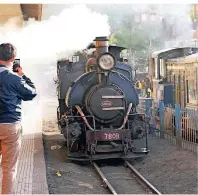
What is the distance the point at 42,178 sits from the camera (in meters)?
6.52

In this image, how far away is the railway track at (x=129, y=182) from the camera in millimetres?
6664

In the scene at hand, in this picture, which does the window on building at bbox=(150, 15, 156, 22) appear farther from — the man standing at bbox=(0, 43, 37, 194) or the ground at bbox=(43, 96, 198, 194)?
the man standing at bbox=(0, 43, 37, 194)

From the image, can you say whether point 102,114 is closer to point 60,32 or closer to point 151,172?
point 151,172

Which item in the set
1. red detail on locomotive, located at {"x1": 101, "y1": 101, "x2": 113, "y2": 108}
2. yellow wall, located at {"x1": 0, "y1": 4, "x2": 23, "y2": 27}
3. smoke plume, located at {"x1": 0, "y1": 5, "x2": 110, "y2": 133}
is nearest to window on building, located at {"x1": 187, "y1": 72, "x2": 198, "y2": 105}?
smoke plume, located at {"x1": 0, "y1": 5, "x2": 110, "y2": 133}

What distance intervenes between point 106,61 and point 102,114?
106 centimetres

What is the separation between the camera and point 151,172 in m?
7.93

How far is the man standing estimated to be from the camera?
4012 millimetres

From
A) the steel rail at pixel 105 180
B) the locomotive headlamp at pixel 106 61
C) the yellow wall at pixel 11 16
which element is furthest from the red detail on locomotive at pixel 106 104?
the yellow wall at pixel 11 16

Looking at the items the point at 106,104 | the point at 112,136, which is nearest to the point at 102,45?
the point at 106,104

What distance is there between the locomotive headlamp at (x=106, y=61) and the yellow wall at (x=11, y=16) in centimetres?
253

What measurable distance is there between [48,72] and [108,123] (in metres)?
22.3

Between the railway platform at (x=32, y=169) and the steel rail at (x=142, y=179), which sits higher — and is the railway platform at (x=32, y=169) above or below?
above

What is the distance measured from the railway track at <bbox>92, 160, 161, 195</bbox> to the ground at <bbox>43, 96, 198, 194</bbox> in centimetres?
11

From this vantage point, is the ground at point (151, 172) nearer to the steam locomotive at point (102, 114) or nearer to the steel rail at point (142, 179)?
the steel rail at point (142, 179)
